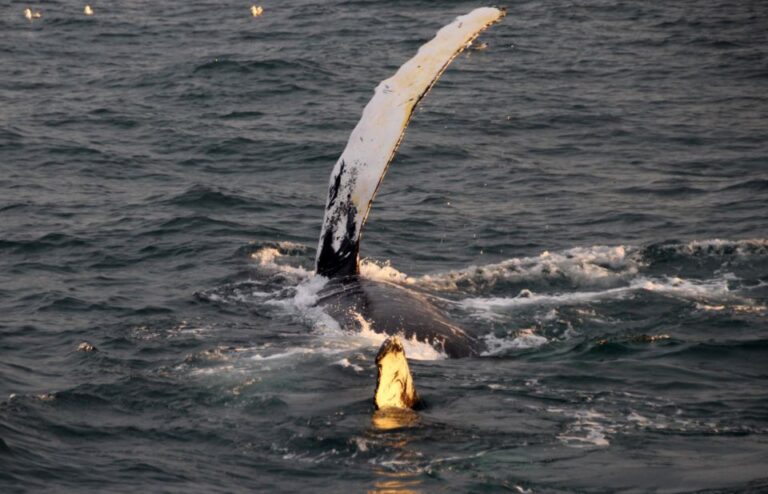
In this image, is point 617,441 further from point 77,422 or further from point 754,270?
point 754,270

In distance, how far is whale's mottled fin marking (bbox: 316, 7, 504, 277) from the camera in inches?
430

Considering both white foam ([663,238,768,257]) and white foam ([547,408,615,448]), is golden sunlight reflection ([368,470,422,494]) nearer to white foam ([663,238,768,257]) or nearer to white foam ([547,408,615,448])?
white foam ([547,408,615,448])

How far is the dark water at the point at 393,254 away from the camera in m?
8.40

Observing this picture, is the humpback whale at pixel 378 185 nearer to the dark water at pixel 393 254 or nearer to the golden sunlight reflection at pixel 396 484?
the dark water at pixel 393 254

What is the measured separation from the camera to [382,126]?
11023 mm

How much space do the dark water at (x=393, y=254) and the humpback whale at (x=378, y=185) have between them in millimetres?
397

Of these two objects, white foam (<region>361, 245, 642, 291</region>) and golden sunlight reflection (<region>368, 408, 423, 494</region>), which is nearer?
golden sunlight reflection (<region>368, 408, 423, 494</region>)

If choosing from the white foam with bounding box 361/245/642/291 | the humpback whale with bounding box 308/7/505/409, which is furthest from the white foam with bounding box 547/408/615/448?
the white foam with bounding box 361/245/642/291

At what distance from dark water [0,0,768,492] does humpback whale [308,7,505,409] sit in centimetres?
40

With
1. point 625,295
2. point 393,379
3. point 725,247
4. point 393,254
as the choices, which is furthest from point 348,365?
point 725,247

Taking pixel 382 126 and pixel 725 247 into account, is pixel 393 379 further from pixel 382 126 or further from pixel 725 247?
pixel 725 247

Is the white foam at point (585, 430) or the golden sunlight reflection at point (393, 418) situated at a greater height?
the golden sunlight reflection at point (393, 418)

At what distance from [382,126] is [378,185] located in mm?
576

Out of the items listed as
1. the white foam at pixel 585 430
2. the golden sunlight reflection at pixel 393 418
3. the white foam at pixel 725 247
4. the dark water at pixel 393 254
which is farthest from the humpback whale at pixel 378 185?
the white foam at pixel 725 247
